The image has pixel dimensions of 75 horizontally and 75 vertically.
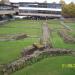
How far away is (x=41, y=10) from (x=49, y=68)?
91228mm

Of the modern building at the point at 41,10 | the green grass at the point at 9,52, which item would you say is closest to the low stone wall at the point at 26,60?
the green grass at the point at 9,52

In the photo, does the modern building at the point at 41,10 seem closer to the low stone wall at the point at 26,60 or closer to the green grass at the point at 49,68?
the low stone wall at the point at 26,60

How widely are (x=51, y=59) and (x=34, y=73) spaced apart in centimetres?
491

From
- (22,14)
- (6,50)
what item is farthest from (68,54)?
(22,14)

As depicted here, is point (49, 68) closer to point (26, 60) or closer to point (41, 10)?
point (26, 60)

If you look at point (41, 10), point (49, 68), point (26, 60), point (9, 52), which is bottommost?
point (41, 10)

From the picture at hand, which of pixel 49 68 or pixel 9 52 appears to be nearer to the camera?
pixel 49 68

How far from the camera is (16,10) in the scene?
11162 centimetres

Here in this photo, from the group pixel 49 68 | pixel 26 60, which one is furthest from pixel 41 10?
pixel 49 68

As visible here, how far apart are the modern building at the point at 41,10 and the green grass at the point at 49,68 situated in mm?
85510

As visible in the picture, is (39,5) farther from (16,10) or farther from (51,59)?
(51,59)

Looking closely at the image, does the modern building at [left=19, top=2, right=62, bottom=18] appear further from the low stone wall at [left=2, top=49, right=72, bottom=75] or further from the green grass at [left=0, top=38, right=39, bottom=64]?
the low stone wall at [left=2, top=49, right=72, bottom=75]

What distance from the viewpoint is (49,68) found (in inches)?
861

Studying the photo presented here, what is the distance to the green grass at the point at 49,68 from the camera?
20641mm
